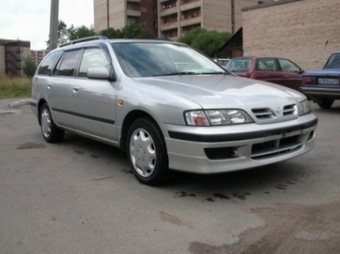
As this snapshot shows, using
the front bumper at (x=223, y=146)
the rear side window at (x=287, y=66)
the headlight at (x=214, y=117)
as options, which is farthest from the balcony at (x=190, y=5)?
the headlight at (x=214, y=117)

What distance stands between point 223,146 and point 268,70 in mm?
9405

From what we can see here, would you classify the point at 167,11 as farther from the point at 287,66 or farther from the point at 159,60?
the point at 159,60

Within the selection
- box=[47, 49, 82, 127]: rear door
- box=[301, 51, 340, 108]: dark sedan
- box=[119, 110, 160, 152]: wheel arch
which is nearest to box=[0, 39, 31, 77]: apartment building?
box=[301, 51, 340, 108]: dark sedan

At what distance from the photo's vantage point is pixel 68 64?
612cm

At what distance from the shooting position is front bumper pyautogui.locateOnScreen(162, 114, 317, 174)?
145 inches

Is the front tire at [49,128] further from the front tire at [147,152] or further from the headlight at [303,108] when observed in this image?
the headlight at [303,108]

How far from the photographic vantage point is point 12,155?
5973mm

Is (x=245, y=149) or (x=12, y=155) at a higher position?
(x=245, y=149)

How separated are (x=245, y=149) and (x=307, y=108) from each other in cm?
125

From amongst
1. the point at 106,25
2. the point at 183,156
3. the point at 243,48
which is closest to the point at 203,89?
the point at 183,156

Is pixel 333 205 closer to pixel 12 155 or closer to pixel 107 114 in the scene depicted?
pixel 107 114

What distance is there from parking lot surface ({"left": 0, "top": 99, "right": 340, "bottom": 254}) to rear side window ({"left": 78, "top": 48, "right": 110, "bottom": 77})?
129 cm

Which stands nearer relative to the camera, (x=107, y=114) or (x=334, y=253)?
(x=334, y=253)

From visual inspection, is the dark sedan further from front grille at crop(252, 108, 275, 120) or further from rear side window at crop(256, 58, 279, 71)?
front grille at crop(252, 108, 275, 120)
